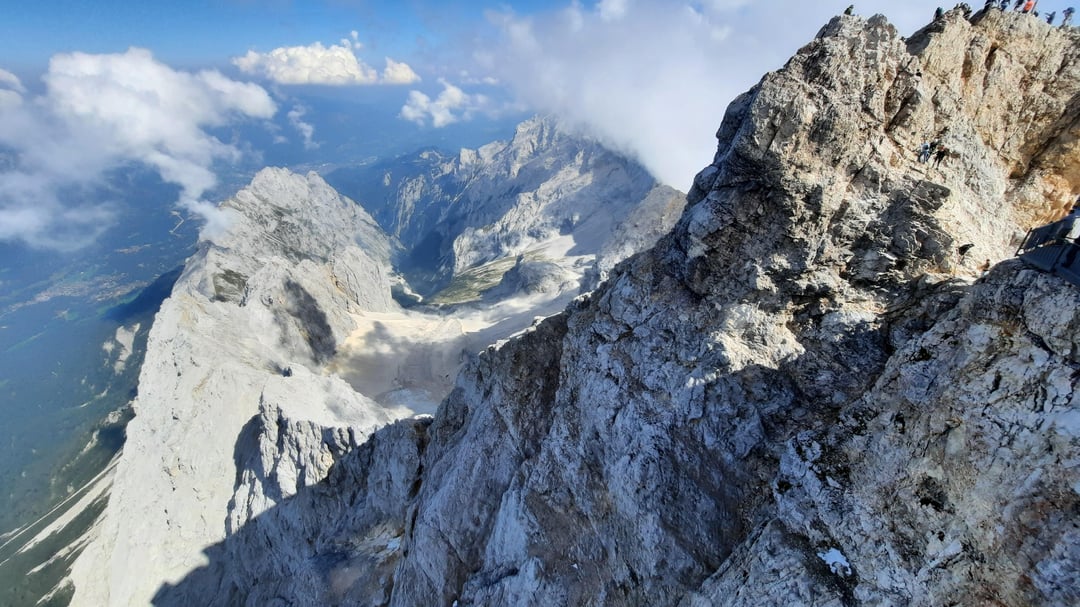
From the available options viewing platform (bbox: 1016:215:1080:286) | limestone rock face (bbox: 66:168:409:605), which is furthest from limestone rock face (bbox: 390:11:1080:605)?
limestone rock face (bbox: 66:168:409:605)

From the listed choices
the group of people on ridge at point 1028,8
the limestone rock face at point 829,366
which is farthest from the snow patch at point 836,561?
the group of people on ridge at point 1028,8

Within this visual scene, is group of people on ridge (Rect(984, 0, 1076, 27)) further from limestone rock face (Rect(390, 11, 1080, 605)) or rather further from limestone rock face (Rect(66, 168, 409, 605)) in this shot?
limestone rock face (Rect(66, 168, 409, 605))

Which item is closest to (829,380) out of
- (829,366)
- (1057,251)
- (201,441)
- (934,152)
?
(829,366)

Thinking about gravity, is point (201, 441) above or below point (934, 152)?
above

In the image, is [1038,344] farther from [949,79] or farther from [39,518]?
[39,518]

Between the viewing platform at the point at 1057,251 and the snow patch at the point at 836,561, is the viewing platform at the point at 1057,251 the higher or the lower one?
the higher one

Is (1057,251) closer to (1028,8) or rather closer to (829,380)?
(829,380)

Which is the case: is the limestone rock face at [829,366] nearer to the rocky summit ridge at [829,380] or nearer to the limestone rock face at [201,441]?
the rocky summit ridge at [829,380]

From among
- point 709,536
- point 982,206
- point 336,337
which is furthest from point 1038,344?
point 336,337
